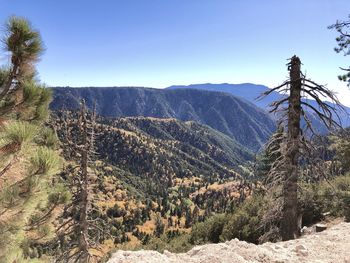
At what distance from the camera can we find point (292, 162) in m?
12.5

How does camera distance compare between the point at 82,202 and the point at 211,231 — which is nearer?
the point at 82,202

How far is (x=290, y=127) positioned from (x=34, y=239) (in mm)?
9355

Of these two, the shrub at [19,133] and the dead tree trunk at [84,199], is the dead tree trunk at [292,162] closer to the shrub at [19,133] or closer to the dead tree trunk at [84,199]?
the dead tree trunk at [84,199]

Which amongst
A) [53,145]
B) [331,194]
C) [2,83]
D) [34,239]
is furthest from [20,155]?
[331,194]

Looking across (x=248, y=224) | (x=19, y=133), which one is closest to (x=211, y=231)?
(x=248, y=224)

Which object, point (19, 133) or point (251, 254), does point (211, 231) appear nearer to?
point (251, 254)

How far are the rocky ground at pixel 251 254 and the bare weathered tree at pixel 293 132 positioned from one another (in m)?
3.37

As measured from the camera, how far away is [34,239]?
10305mm

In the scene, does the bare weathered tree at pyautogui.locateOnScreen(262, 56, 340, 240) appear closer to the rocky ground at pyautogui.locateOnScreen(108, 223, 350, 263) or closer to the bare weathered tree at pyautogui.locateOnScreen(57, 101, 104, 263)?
the rocky ground at pyautogui.locateOnScreen(108, 223, 350, 263)

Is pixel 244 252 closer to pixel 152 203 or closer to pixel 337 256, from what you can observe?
pixel 337 256

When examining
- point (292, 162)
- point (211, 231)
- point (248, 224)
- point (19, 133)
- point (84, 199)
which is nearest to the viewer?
point (19, 133)

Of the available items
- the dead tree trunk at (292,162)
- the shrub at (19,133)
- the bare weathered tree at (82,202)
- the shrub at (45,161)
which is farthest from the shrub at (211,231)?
the shrub at (19,133)

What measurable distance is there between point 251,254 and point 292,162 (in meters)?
5.51

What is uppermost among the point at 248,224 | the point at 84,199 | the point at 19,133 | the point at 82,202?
the point at 19,133
